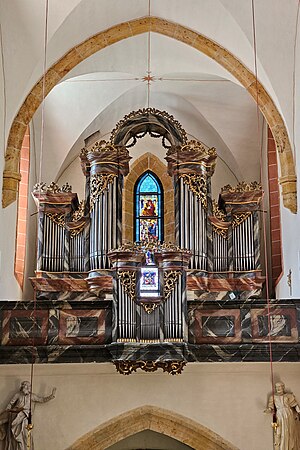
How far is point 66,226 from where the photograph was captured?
16.4m

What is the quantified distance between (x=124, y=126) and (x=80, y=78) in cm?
173

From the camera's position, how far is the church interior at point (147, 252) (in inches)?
534

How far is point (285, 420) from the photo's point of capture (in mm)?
13773

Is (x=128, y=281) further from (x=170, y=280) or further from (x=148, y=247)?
(x=148, y=247)

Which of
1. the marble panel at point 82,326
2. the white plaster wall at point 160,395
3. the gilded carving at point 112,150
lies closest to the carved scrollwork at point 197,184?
the gilded carving at point 112,150

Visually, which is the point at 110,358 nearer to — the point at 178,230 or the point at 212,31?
the point at 178,230

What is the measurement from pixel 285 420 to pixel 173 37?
718cm

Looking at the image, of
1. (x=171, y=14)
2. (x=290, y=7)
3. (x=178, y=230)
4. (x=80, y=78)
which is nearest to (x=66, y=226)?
(x=178, y=230)

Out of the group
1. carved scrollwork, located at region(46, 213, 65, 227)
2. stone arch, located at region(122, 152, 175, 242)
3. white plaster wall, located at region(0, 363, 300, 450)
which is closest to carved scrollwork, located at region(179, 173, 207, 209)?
stone arch, located at region(122, 152, 175, 242)

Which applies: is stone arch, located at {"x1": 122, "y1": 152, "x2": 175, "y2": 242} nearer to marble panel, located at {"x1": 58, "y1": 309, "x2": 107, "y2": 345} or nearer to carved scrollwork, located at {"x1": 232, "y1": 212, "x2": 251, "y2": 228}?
carved scrollwork, located at {"x1": 232, "y1": 212, "x2": 251, "y2": 228}

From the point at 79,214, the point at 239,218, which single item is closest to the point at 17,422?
the point at 79,214

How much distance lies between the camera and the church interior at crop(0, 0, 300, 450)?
13570 millimetres

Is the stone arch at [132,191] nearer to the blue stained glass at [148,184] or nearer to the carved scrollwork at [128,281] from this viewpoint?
the blue stained glass at [148,184]

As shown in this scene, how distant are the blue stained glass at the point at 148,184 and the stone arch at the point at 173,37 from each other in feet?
13.9
